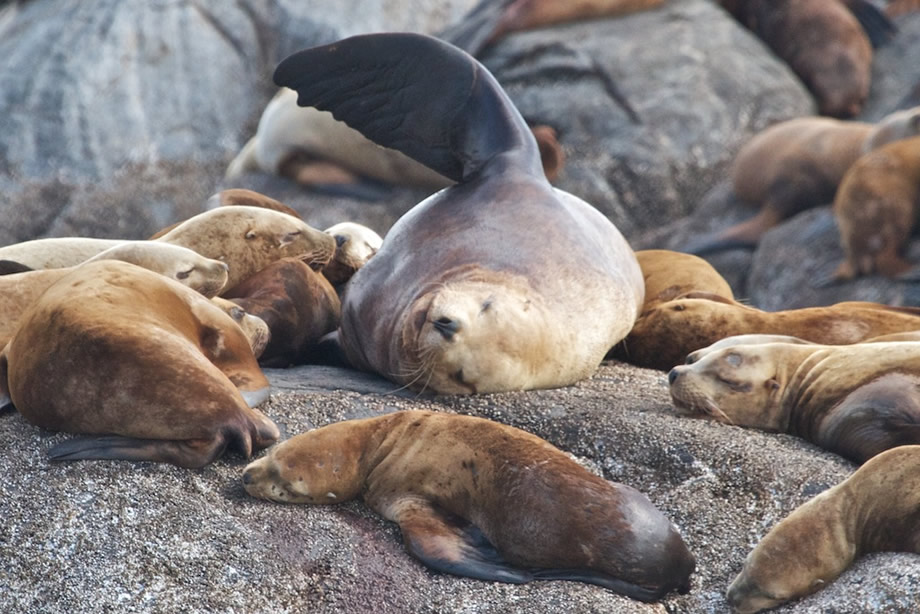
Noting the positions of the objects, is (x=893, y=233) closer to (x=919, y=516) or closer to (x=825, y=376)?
(x=825, y=376)

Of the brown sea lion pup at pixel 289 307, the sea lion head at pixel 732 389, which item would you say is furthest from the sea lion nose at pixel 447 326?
the brown sea lion pup at pixel 289 307

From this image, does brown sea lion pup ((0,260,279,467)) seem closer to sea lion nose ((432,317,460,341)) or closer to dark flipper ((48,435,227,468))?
dark flipper ((48,435,227,468))

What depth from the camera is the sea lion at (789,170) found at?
36.7 feet

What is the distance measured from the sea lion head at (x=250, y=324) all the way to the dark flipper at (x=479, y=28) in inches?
311

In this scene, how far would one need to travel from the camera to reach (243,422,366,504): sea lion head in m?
4.01

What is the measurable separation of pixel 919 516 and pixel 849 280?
260 inches

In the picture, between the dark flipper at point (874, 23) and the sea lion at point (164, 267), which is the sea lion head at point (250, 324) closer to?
the sea lion at point (164, 267)

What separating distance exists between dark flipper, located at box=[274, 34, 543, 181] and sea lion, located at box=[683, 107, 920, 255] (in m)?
5.67

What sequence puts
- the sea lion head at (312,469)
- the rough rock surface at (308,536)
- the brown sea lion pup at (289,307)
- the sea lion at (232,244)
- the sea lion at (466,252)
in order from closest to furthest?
the rough rock surface at (308,536) < the sea lion head at (312,469) < the sea lion at (466,252) < the brown sea lion pup at (289,307) < the sea lion at (232,244)

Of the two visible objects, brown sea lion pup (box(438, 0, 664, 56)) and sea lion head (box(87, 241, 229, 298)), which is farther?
brown sea lion pup (box(438, 0, 664, 56))

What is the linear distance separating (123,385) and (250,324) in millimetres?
1134

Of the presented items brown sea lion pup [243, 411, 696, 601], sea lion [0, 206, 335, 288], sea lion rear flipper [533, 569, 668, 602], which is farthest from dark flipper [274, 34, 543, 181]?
sea lion rear flipper [533, 569, 668, 602]

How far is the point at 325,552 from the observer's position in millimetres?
3787

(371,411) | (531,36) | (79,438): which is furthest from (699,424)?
(531,36)
